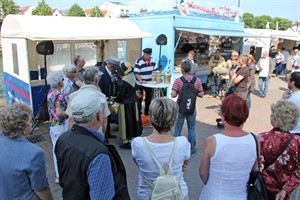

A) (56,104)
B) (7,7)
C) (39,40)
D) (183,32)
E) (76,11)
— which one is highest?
(76,11)

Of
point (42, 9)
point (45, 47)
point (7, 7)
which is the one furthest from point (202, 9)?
point (42, 9)

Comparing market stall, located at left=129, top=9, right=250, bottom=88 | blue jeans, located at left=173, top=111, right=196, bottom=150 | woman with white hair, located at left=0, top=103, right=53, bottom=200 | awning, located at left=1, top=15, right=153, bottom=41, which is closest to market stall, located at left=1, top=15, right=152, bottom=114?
awning, located at left=1, top=15, right=153, bottom=41

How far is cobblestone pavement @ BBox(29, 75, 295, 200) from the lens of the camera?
3709 mm

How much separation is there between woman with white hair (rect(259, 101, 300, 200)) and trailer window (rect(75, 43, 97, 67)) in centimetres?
704

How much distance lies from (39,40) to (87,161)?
4.58 m

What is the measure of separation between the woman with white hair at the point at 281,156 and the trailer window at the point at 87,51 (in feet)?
23.1

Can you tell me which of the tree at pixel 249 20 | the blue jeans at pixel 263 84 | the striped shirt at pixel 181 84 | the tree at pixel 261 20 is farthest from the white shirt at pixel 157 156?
the tree at pixel 261 20

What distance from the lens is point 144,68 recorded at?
6316 millimetres

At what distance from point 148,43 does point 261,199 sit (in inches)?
319

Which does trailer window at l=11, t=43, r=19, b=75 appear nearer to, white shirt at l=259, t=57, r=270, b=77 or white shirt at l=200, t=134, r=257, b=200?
white shirt at l=200, t=134, r=257, b=200

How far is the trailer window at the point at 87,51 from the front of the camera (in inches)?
324

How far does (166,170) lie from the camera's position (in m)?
1.84

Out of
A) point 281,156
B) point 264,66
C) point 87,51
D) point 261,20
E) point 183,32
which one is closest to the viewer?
point 281,156

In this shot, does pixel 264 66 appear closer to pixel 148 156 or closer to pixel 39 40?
pixel 39 40
